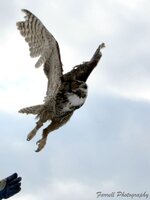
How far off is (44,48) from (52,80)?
1.92ft

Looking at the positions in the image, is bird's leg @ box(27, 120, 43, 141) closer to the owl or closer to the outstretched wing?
the owl

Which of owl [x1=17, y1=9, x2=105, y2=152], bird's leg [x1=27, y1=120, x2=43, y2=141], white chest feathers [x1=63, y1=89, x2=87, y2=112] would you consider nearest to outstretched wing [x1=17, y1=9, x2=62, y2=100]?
owl [x1=17, y1=9, x2=105, y2=152]

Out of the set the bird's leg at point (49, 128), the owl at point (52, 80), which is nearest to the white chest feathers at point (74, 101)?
the owl at point (52, 80)

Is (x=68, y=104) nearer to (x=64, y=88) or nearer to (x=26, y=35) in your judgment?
(x=64, y=88)

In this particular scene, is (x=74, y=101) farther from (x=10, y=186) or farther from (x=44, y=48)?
(x=10, y=186)

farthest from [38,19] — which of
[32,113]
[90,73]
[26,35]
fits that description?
[32,113]

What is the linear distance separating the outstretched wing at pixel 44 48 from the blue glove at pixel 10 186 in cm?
176

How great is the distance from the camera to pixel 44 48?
4.77 m

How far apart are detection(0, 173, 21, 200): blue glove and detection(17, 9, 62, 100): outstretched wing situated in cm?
176

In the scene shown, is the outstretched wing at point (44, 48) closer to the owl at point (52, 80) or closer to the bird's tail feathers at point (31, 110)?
the owl at point (52, 80)

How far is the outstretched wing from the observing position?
458 cm

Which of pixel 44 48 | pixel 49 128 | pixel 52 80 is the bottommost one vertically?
pixel 49 128

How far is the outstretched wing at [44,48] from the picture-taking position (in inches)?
180

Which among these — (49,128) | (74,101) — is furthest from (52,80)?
(49,128)
